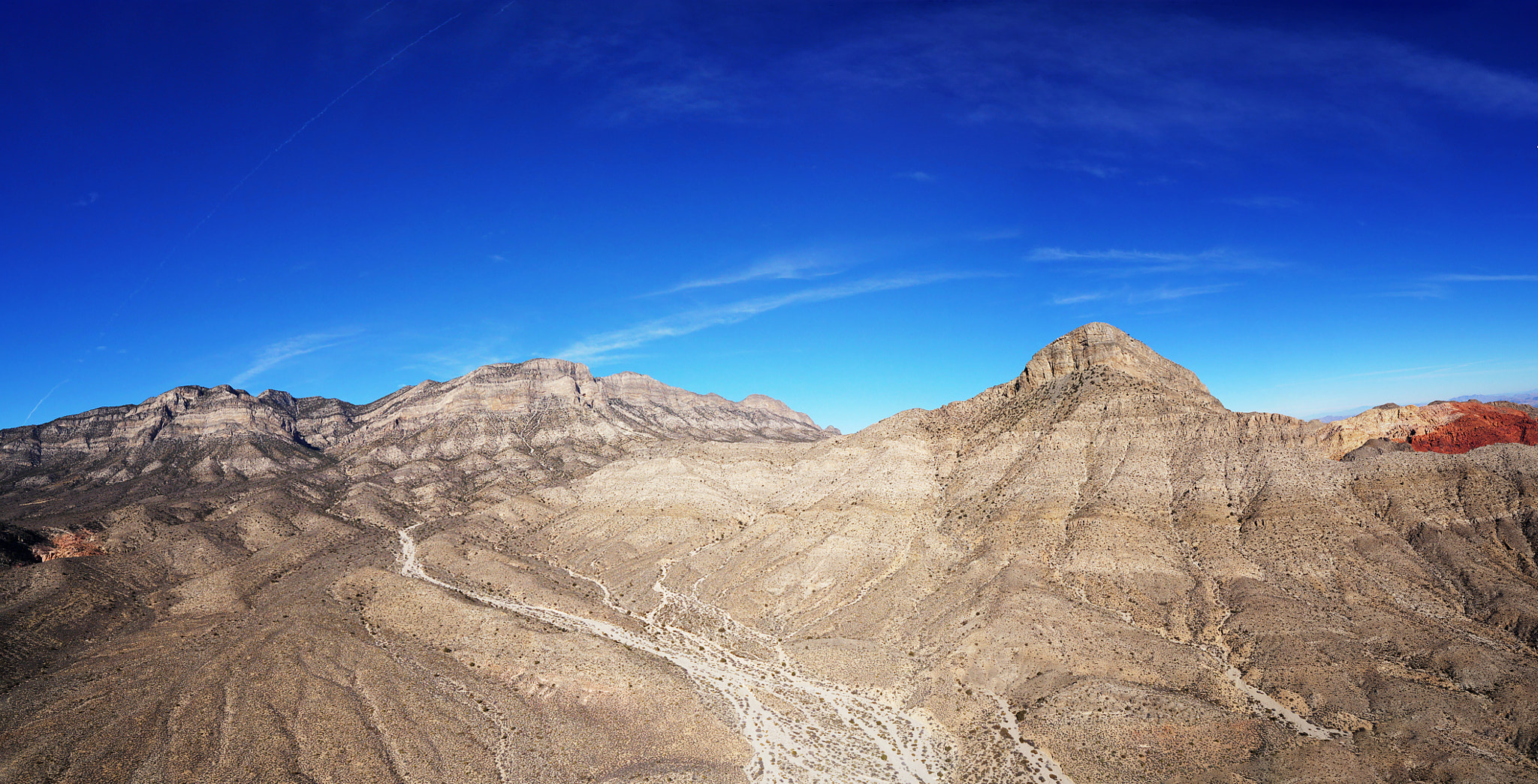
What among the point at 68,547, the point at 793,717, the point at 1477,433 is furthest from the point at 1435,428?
the point at 68,547

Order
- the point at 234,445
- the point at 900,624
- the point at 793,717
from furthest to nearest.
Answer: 1. the point at 234,445
2. the point at 900,624
3. the point at 793,717

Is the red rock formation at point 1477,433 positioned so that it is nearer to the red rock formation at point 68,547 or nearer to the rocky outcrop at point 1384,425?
the rocky outcrop at point 1384,425

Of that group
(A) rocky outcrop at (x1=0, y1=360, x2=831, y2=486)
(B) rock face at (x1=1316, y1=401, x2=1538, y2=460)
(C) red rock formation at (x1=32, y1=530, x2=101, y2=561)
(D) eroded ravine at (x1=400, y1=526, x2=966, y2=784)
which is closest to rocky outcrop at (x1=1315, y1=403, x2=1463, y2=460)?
(B) rock face at (x1=1316, y1=401, x2=1538, y2=460)

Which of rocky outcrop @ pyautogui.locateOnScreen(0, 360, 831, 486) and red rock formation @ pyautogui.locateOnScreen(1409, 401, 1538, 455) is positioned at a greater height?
rocky outcrop @ pyautogui.locateOnScreen(0, 360, 831, 486)

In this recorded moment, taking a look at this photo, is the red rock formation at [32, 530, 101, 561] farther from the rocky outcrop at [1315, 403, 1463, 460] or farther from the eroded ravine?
the rocky outcrop at [1315, 403, 1463, 460]

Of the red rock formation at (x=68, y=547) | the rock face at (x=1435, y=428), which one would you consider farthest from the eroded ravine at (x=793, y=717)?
the red rock formation at (x=68, y=547)

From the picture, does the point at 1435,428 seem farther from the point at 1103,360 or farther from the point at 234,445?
the point at 234,445
